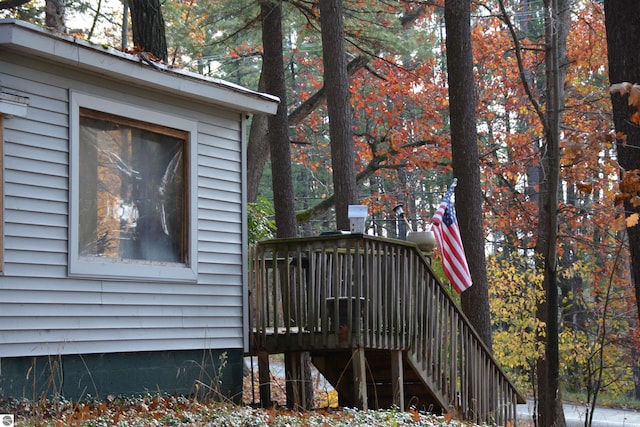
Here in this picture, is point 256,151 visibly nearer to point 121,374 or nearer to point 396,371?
point 396,371

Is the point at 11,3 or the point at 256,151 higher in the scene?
the point at 11,3

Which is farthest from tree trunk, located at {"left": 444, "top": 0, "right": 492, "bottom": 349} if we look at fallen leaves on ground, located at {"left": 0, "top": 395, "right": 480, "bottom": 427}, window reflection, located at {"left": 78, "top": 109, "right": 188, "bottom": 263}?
window reflection, located at {"left": 78, "top": 109, "right": 188, "bottom": 263}

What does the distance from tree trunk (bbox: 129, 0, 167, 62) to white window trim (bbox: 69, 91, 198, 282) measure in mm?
3116

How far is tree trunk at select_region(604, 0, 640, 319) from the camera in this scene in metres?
7.36

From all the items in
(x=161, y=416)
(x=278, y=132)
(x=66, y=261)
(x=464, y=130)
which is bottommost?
(x=161, y=416)

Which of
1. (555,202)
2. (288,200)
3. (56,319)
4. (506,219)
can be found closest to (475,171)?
(555,202)

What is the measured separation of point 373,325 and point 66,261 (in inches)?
132

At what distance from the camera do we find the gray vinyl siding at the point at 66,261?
7578mm

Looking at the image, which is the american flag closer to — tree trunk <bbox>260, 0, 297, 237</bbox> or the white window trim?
the white window trim

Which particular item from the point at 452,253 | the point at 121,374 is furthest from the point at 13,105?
the point at 452,253

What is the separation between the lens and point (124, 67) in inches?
329

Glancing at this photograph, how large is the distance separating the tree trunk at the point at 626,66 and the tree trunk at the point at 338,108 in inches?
283

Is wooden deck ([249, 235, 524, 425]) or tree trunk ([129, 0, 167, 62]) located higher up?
tree trunk ([129, 0, 167, 62])

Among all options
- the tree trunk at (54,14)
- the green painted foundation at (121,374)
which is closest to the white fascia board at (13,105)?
the green painted foundation at (121,374)
